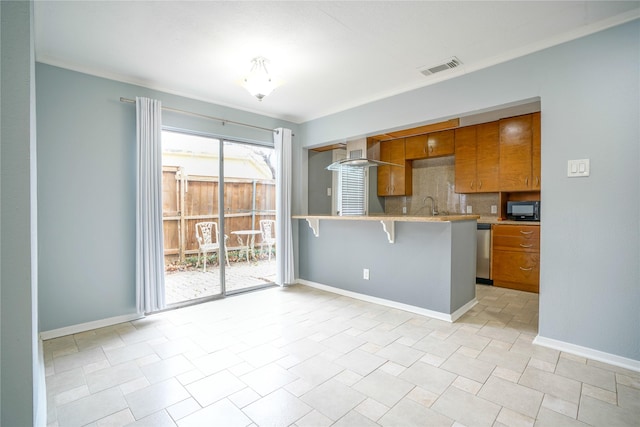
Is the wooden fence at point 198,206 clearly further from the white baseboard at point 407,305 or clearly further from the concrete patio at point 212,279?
the white baseboard at point 407,305

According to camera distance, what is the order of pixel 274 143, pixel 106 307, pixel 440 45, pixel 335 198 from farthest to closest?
1. pixel 335 198
2. pixel 274 143
3. pixel 106 307
4. pixel 440 45

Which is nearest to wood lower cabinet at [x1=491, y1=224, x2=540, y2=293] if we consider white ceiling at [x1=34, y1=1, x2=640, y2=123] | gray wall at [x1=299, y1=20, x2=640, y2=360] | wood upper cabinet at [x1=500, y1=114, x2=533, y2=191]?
wood upper cabinet at [x1=500, y1=114, x2=533, y2=191]

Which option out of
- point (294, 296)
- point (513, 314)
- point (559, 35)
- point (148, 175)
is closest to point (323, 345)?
point (294, 296)

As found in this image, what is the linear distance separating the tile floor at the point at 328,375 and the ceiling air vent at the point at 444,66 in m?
2.46

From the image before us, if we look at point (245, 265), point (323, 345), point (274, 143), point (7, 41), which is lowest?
point (323, 345)

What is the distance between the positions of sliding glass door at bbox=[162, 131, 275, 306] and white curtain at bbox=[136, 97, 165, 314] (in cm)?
48

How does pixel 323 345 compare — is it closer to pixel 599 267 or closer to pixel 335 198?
pixel 599 267

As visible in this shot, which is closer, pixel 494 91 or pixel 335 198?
pixel 494 91

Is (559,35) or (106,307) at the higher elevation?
(559,35)

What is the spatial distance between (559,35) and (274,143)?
3.24 m

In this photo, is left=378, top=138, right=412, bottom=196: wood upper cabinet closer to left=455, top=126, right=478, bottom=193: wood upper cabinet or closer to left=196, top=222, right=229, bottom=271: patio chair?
left=455, top=126, right=478, bottom=193: wood upper cabinet

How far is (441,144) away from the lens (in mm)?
Answer: 5070

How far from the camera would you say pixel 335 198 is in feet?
17.5

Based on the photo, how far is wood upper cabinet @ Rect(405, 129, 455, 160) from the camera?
5020mm
